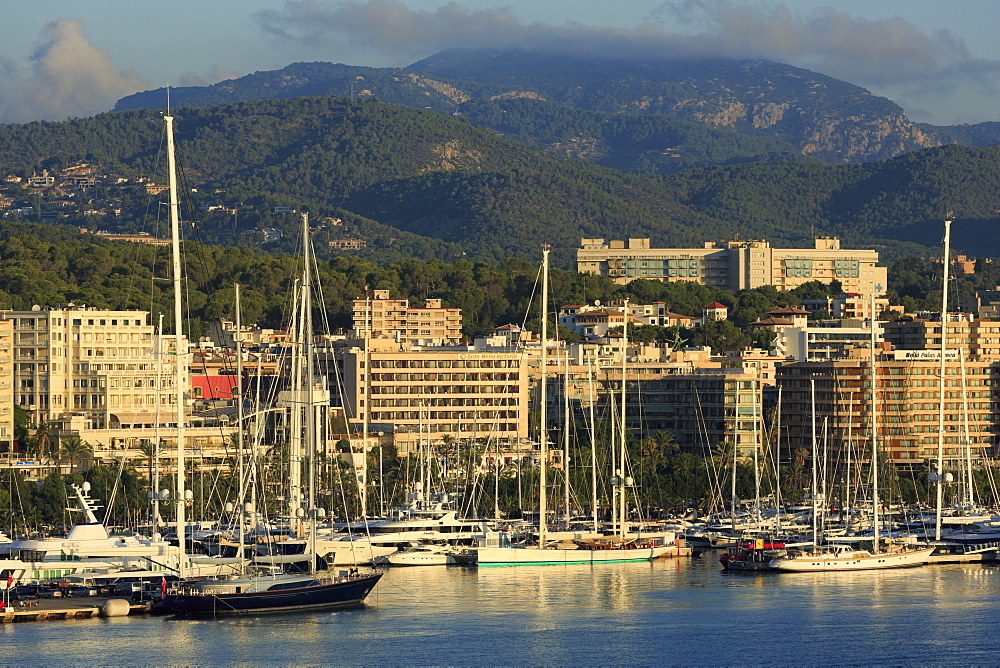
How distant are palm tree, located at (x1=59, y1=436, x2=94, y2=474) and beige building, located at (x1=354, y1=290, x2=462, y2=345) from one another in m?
59.4

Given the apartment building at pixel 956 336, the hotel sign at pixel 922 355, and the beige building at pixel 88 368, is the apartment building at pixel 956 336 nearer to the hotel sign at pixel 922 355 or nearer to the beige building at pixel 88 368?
the hotel sign at pixel 922 355

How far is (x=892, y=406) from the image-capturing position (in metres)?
115

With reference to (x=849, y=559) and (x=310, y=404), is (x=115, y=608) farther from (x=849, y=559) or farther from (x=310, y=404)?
(x=849, y=559)

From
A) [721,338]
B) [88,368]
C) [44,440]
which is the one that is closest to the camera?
[44,440]

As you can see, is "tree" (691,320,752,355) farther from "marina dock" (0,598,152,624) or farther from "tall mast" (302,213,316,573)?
"marina dock" (0,598,152,624)

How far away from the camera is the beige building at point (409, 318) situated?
159 metres

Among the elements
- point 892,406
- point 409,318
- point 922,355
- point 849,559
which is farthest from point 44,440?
point 409,318

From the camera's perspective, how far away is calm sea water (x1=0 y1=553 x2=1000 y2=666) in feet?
179

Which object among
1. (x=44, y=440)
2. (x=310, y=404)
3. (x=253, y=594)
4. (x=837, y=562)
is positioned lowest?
(x=837, y=562)

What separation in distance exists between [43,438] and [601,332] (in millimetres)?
68935

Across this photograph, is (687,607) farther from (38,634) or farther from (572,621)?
(38,634)

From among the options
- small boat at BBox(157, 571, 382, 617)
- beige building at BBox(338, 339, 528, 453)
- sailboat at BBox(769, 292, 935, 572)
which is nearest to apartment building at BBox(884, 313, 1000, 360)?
beige building at BBox(338, 339, 528, 453)

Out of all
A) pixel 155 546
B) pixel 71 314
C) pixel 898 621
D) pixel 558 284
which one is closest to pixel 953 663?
pixel 898 621

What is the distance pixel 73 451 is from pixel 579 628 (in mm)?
42072
